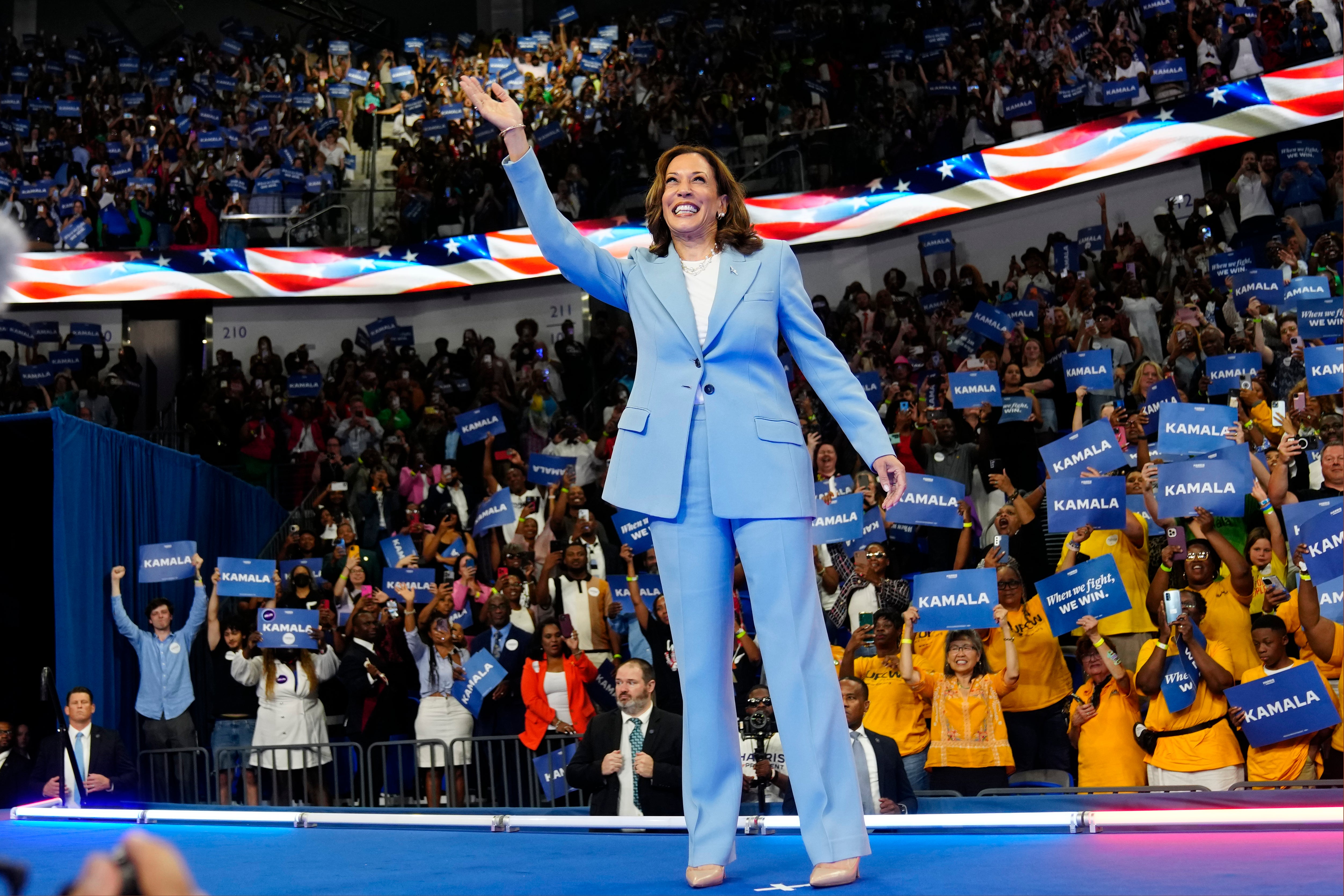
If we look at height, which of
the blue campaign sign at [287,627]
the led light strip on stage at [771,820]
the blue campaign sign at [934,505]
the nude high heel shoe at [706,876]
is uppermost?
the blue campaign sign at [934,505]

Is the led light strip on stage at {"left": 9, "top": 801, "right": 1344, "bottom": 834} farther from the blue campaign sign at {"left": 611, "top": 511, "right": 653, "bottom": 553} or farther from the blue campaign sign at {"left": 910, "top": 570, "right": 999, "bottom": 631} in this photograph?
the blue campaign sign at {"left": 611, "top": 511, "right": 653, "bottom": 553}

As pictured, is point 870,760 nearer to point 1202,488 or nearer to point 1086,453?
point 1202,488

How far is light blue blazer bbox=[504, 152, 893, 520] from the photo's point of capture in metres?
2.90

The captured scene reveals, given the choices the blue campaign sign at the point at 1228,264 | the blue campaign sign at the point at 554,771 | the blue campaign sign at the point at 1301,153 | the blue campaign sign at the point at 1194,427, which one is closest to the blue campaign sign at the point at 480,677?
the blue campaign sign at the point at 554,771

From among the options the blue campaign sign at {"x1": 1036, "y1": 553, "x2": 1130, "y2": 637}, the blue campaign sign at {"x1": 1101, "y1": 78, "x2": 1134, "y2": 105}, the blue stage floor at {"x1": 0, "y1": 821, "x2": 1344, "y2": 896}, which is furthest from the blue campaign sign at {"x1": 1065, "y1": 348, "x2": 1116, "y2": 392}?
the blue stage floor at {"x1": 0, "y1": 821, "x2": 1344, "y2": 896}

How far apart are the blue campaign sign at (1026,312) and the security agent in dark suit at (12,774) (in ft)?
27.9

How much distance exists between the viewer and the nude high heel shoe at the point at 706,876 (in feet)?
8.84

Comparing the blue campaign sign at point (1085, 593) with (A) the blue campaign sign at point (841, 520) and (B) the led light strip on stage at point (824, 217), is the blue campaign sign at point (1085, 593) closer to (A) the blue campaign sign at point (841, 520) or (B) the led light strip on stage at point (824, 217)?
(A) the blue campaign sign at point (841, 520)

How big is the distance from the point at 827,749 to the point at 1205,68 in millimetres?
13084

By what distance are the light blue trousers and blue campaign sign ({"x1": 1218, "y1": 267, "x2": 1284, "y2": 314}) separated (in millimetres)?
8519

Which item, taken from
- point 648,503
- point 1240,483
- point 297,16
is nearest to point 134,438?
point 1240,483

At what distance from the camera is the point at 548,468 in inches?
436

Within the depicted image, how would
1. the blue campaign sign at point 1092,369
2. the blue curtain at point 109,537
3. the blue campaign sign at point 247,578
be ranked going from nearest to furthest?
the blue curtain at point 109,537 → the blue campaign sign at point 247,578 → the blue campaign sign at point 1092,369

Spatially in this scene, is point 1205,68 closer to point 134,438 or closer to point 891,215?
point 891,215
